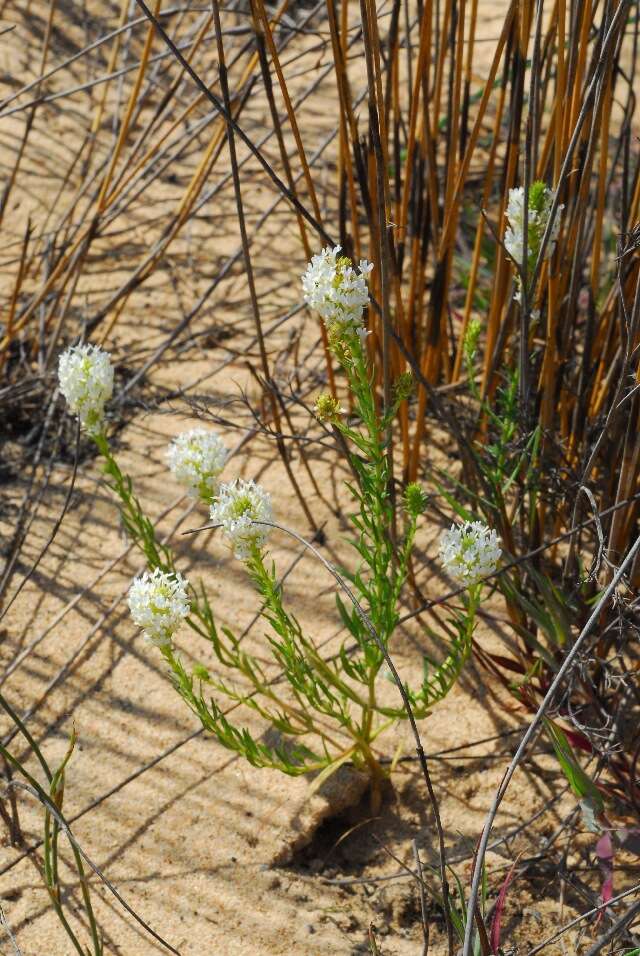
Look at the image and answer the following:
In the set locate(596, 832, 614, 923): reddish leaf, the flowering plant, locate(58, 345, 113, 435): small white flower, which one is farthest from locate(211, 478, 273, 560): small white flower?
locate(596, 832, 614, 923): reddish leaf

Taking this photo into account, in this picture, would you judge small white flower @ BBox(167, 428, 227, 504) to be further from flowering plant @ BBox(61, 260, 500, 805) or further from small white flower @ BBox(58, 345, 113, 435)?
small white flower @ BBox(58, 345, 113, 435)

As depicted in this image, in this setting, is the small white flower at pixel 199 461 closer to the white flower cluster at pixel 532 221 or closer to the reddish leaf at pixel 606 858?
the white flower cluster at pixel 532 221

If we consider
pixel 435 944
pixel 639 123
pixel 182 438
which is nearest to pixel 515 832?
pixel 435 944

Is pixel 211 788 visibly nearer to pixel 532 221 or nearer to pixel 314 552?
pixel 314 552

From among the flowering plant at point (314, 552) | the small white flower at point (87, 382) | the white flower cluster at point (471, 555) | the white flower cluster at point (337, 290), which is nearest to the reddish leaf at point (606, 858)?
the flowering plant at point (314, 552)

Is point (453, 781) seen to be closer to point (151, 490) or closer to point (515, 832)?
point (515, 832)
